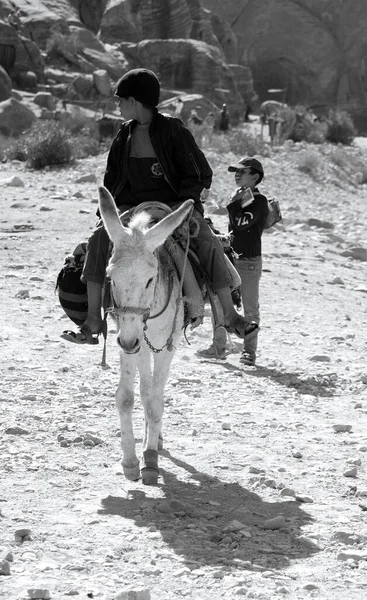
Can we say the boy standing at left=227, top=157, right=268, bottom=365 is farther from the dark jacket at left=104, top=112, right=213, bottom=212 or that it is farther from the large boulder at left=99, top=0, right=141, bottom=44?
the large boulder at left=99, top=0, right=141, bottom=44

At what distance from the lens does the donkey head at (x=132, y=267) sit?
562cm

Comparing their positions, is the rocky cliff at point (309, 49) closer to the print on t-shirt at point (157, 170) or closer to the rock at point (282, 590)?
the print on t-shirt at point (157, 170)

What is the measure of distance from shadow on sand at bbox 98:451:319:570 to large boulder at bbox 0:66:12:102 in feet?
122

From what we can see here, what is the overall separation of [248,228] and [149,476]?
3938 millimetres

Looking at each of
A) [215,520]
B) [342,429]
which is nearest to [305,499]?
[215,520]

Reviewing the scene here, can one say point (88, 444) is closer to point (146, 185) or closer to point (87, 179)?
point (146, 185)

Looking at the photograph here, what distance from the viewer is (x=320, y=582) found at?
16.7 ft

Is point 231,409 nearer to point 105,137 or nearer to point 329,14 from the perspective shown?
point 105,137

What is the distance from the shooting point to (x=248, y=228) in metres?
9.95

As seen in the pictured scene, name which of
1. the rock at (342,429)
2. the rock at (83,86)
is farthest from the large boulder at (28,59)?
the rock at (342,429)

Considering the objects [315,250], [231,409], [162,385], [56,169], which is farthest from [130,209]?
[56,169]

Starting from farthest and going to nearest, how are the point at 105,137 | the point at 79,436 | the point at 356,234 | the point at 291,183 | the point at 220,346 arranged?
the point at 105,137
the point at 291,183
the point at 356,234
the point at 220,346
the point at 79,436

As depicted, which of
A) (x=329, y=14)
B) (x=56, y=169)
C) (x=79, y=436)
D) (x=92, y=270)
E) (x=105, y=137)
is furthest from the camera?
(x=329, y=14)

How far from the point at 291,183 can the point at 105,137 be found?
9.90 meters
